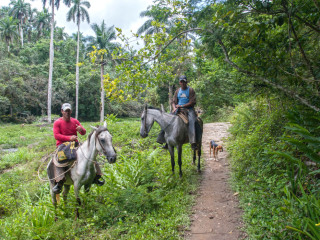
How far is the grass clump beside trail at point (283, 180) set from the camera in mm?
3094

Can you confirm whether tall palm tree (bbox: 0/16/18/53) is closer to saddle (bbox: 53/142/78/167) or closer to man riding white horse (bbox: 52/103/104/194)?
man riding white horse (bbox: 52/103/104/194)

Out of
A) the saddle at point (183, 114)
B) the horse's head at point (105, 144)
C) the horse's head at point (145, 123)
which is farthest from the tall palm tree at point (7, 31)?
the horse's head at point (105, 144)

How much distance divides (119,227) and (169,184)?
6.74 feet

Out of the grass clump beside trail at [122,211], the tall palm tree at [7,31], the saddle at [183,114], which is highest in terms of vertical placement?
the tall palm tree at [7,31]

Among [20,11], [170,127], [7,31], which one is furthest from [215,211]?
[20,11]

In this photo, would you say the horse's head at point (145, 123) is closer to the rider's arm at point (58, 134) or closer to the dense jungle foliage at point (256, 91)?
the dense jungle foliage at point (256, 91)

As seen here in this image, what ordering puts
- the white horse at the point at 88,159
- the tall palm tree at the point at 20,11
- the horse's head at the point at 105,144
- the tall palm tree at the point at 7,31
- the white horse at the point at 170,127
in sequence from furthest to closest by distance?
the tall palm tree at the point at 20,11 < the tall palm tree at the point at 7,31 < the white horse at the point at 170,127 < the white horse at the point at 88,159 < the horse's head at the point at 105,144

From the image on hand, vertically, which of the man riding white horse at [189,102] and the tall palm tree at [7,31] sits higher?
the tall palm tree at [7,31]

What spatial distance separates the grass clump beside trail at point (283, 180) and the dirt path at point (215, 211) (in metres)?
0.22

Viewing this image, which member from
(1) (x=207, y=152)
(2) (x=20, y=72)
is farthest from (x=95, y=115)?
(1) (x=207, y=152)

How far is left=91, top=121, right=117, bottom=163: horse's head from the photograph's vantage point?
14.1 feet

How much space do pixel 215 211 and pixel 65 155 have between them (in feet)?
11.2

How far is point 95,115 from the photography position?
4369 cm

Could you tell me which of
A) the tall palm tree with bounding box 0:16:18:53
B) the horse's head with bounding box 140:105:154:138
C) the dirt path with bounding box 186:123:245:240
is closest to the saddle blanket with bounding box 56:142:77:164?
the horse's head with bounding box 140:105:154:138
